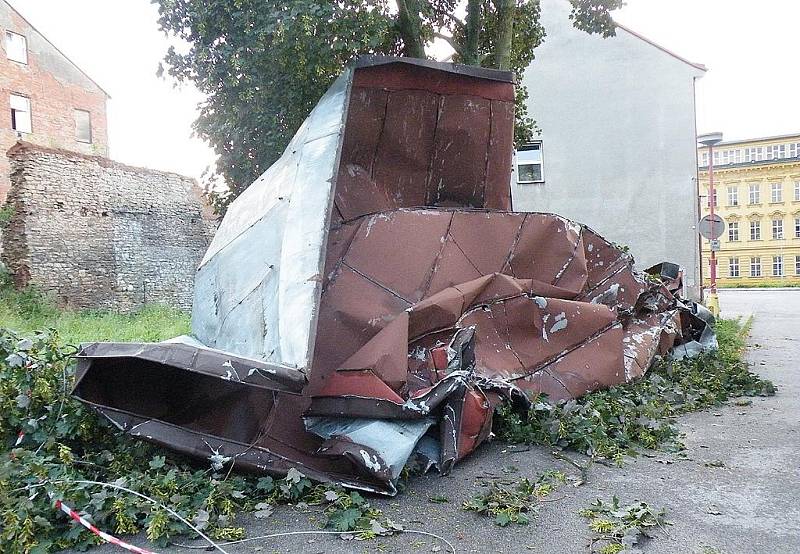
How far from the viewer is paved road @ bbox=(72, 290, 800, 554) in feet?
10.6

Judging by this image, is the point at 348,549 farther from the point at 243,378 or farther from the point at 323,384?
the point at 323,384

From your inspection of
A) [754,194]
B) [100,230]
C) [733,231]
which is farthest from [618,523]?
[733,231]

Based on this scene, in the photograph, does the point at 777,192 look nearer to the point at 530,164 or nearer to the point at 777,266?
the point at 777,266

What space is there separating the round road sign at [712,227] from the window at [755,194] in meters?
49.6

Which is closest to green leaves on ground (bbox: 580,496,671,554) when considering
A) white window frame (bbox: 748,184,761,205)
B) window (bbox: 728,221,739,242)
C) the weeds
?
the weeds

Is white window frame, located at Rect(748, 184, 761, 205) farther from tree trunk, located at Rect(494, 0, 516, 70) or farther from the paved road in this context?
the paved road

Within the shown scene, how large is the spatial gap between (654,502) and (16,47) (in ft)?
102

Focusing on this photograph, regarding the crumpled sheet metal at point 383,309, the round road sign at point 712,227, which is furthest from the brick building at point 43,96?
the round road sign at point 712,227

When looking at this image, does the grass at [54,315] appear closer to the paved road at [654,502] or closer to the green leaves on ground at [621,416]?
the green leaves on ground at [621,416]

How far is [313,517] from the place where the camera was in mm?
3549

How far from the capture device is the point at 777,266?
60.1m

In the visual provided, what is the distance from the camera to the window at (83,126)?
30.1 meters

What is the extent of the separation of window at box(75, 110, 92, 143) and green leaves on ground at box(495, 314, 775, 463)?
29769 millimetres

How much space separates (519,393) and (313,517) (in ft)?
6.40
